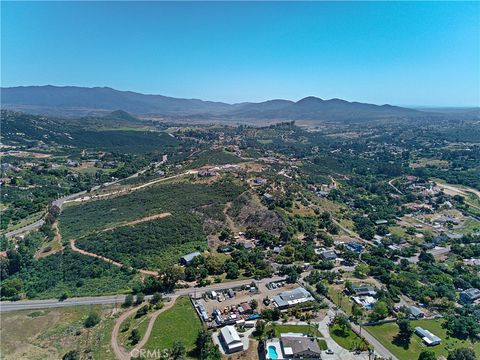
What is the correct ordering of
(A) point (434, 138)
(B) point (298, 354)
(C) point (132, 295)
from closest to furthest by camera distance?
(B) point (298, 354)
(C) point (132, 295)
(A) point (434, 138)

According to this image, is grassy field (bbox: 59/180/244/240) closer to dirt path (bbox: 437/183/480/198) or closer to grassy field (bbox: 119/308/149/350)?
grassy field (bbox: 119/308/149/350)

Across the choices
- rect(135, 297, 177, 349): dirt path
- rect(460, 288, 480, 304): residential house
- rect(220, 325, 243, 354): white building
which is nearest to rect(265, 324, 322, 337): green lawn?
rect(220, 325, 243, 354): white building

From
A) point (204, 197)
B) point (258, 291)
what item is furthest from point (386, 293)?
point (204, 197)

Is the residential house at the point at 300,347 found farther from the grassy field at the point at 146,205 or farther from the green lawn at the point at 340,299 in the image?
the grassy field at the point at 146,205

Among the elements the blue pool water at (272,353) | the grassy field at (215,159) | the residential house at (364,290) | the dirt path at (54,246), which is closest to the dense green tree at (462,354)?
the residential house at (364,290)

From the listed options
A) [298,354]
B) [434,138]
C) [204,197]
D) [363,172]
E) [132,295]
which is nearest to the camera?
[298,354]

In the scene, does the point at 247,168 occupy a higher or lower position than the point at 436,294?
higher

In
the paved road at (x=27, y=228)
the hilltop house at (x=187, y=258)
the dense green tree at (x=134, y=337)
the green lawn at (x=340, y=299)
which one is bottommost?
the green lawn at (x=340, y=299)

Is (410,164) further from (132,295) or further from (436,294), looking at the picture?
(132,295)
